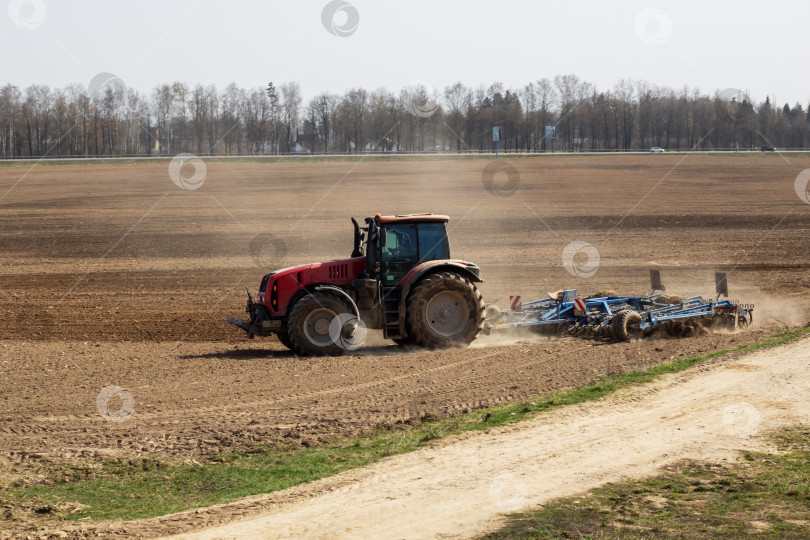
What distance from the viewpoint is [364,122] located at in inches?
4208

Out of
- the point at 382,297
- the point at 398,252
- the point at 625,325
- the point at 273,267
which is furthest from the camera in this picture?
the point at 273,267

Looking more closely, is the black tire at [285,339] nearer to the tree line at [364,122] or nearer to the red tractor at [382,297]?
the red tractor at [382,297]

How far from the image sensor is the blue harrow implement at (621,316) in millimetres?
15914

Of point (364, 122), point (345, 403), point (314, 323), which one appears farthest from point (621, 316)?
point (364, 122)

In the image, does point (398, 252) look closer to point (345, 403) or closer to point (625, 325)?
point (345, 403)

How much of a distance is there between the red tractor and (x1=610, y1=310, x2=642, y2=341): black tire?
2.50 meters

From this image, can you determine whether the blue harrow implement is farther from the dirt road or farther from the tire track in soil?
the dirt road

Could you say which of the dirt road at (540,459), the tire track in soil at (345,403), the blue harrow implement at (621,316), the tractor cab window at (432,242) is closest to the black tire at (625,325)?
the blue harrow implement at (621,316)

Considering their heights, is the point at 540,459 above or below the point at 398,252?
below

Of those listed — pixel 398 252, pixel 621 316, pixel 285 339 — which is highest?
pixel 398 252

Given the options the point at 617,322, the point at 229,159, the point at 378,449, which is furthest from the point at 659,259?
the point at 229,159

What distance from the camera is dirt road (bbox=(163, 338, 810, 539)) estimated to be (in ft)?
25.8

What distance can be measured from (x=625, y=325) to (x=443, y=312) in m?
3.35

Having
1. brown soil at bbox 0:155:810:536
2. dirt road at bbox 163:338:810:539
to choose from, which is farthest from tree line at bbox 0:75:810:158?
dirt road at bbox 163:338:810:539
